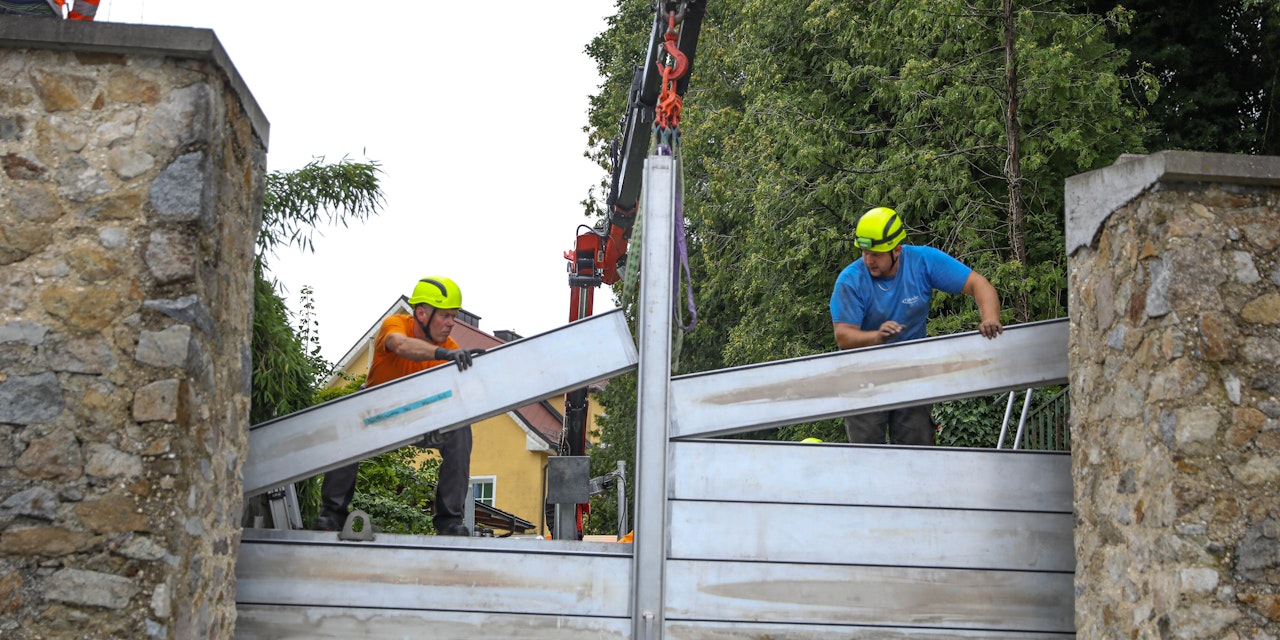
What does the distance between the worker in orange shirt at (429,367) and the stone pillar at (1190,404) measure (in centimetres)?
274

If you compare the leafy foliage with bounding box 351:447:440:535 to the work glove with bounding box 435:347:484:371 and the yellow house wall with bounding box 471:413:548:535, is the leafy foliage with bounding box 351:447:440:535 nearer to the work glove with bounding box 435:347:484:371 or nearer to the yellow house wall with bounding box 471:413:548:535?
the work glove with bounding box 435:347:484:371

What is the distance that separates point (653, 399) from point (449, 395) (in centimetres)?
82

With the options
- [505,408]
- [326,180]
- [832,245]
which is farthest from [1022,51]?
[505,408]

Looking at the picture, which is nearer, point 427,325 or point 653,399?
point 653,399

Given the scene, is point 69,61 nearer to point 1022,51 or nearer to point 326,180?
point 326,180

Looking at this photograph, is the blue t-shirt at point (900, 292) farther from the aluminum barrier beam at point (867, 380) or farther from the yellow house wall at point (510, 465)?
the yellow house wall at point (510, 465)

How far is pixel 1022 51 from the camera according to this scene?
494 inches

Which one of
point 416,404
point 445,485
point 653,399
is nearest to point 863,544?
point 653,399

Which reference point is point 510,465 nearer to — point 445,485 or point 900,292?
point 445,485

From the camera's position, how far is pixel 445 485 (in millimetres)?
6035

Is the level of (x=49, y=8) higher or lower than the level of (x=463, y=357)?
higher

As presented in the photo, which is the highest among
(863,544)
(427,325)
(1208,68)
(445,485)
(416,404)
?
(1208,68)

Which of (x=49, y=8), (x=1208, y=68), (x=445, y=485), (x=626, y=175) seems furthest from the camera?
(x=1208, y=68)

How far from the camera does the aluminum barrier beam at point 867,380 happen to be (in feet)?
16.9
